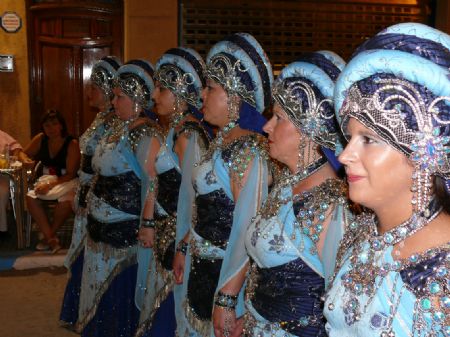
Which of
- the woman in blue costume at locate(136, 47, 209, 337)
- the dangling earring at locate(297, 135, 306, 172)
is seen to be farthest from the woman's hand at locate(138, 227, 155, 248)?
the dangling earring at locate(297, 135, 306, 172)

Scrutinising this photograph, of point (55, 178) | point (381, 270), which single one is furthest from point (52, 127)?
point (381, 270)

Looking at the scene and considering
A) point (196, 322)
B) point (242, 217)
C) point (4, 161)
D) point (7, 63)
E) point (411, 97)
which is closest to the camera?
point (411, 97)

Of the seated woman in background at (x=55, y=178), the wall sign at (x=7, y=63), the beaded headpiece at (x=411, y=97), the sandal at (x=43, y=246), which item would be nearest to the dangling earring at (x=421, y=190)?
the beaded headpiece at (x=411, y=97)

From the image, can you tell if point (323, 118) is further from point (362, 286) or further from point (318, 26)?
point (318, 26)

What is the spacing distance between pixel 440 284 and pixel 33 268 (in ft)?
16.1

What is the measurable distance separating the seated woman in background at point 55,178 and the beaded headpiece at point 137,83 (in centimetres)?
208

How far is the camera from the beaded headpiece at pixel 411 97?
129cm

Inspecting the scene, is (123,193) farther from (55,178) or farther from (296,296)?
(55,178)

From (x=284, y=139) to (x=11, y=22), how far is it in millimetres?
5950

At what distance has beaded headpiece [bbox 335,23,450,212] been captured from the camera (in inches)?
50.7

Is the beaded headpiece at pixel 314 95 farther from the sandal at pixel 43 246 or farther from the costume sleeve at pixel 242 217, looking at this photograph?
the sandal at pixel 43 246

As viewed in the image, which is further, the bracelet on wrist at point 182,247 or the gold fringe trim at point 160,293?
the gold fringe trim at point 160,293

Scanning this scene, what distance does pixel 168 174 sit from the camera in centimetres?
334

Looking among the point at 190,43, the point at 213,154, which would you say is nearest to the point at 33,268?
the point at 190,43
